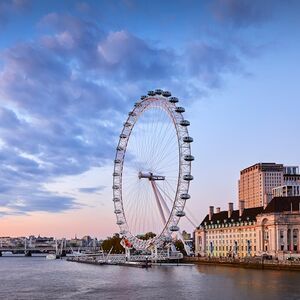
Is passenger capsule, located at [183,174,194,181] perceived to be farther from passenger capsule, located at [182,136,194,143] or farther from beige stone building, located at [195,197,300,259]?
beige stone building, located at [195,197,300,259]

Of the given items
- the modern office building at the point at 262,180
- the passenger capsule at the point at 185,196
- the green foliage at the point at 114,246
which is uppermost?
the modern office building at the point at 262,180

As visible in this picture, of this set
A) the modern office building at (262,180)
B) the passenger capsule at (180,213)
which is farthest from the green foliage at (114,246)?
the passenger capsule at (180,213)

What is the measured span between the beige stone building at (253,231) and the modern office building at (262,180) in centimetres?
7062

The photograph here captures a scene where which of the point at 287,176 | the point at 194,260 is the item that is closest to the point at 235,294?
the point at 194,260

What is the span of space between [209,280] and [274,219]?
113ft

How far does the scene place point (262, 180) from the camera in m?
180

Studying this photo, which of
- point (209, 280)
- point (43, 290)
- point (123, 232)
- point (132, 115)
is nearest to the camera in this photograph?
point (43, 290)

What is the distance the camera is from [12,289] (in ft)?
151

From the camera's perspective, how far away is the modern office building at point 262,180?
178875 mm

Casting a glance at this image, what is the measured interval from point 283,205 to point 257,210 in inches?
389

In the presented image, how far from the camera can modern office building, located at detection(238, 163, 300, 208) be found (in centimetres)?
17888

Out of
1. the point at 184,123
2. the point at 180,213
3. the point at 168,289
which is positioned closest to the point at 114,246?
the point at 180,213

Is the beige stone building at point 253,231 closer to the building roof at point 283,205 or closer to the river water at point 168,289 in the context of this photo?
the building roof at point 283,205

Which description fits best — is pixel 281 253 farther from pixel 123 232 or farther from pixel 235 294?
pixel 235 294
